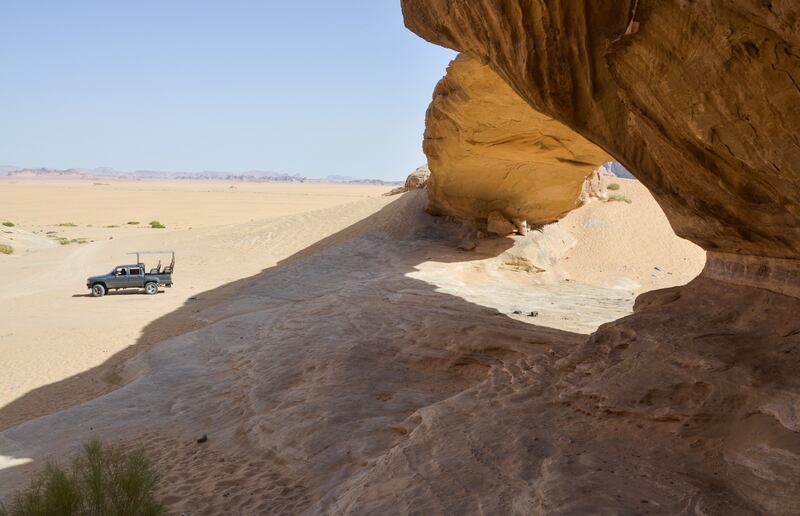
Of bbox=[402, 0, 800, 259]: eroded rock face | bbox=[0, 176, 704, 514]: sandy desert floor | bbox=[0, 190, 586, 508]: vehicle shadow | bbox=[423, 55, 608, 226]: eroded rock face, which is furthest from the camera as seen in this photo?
bbox=[423, 55, 608, 226]: eroded rock face

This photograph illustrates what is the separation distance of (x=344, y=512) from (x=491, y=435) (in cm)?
136

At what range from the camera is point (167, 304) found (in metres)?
15.9

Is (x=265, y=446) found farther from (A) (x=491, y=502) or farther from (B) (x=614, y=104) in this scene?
(B) (x=614, y=104)

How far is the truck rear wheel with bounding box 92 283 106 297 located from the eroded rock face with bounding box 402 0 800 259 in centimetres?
1362

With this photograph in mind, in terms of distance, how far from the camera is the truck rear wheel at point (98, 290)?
674 inches

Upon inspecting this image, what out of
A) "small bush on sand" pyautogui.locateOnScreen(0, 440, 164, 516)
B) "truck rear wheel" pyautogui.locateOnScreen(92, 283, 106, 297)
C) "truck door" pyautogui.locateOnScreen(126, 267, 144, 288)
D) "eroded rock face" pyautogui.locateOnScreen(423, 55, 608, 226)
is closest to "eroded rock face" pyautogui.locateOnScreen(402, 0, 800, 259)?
"eroded rock face" pyautogui.locateOnScreen(423, 55, 608, 226)

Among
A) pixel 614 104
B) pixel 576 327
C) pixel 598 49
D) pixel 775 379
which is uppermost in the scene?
pixel 598 49

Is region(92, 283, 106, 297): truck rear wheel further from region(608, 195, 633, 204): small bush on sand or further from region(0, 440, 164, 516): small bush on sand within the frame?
region(608, 195, 633, 204): small bush on sand

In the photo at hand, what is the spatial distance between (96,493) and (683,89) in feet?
19.1

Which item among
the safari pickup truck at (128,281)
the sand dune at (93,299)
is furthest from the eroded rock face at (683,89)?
the safari pickup truck at (128,281)

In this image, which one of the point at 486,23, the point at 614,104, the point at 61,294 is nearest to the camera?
the point at 614,104

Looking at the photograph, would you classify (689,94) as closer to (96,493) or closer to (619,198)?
(96,493)

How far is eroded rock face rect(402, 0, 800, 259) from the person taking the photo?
11.6ft

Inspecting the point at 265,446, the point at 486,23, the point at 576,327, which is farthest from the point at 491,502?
the point at 576,327
